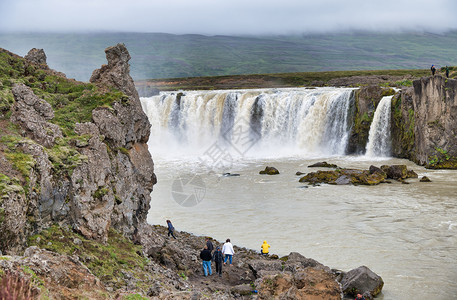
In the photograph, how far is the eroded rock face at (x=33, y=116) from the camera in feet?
43.3

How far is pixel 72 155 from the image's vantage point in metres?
13.2

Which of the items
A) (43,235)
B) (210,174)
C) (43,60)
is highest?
(43,60)

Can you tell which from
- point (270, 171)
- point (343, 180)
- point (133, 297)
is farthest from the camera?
point (270, 171)

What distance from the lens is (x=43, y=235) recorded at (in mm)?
11016

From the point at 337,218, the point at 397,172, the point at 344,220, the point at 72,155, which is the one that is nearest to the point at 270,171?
the point at 397,172

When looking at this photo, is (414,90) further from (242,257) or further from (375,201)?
(242,257)

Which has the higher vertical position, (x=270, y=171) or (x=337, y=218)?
(x=337, y=218)

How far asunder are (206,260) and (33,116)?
6.87m

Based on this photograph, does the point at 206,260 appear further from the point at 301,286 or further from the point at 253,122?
the point at 253,122

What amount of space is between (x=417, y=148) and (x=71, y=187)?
35.7 m

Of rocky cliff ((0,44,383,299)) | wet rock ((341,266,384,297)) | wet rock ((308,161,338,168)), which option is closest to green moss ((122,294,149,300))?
rocky cliff ((0,44,383,299))

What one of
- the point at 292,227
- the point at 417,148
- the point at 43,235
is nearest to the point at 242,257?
the point at 292,227

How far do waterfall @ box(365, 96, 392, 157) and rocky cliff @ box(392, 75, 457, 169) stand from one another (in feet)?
10.5

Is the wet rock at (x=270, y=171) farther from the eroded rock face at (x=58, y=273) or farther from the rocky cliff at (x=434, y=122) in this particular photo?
the eroded rock face at (x=58, y=273)
